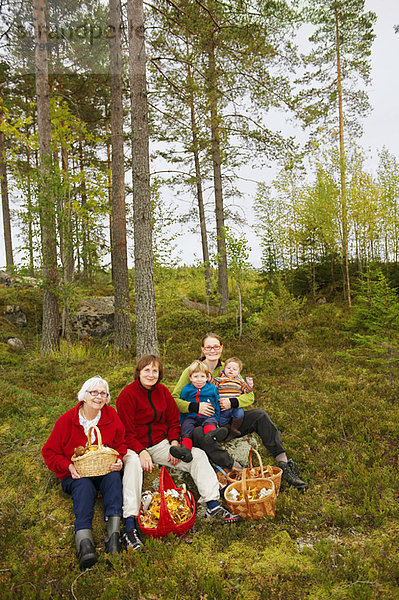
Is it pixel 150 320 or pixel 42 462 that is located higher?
pixel 150 320

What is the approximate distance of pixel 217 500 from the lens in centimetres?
388

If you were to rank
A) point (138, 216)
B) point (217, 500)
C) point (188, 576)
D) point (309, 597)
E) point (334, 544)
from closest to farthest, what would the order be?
point (309, 597) < point (188, 576) < point (334, 544) < point (217, 500) < point (138, 216)

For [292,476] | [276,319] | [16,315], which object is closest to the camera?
[292,476]

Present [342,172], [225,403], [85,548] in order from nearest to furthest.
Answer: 1. [85,548]
2. [225,403]
3. [342,172]

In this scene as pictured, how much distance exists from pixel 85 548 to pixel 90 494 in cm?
45

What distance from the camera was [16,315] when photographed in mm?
11586

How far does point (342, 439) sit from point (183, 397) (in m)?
2.24

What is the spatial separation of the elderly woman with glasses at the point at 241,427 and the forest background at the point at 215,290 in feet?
0.96

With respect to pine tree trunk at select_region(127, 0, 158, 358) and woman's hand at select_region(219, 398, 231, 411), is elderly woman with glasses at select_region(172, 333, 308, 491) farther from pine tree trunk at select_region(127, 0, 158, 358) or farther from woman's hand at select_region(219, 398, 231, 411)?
pine tree trunk at select_region(127, 0, 158, 358)

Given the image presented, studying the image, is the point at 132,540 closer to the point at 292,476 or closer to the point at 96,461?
the point at 96,461

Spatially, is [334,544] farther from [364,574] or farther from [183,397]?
[183,397]

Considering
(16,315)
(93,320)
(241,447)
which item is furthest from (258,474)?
(16,315)

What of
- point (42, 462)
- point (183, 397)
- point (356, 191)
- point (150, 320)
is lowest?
point (42, 462)

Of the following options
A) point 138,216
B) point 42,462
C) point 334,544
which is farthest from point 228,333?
point 334,544
